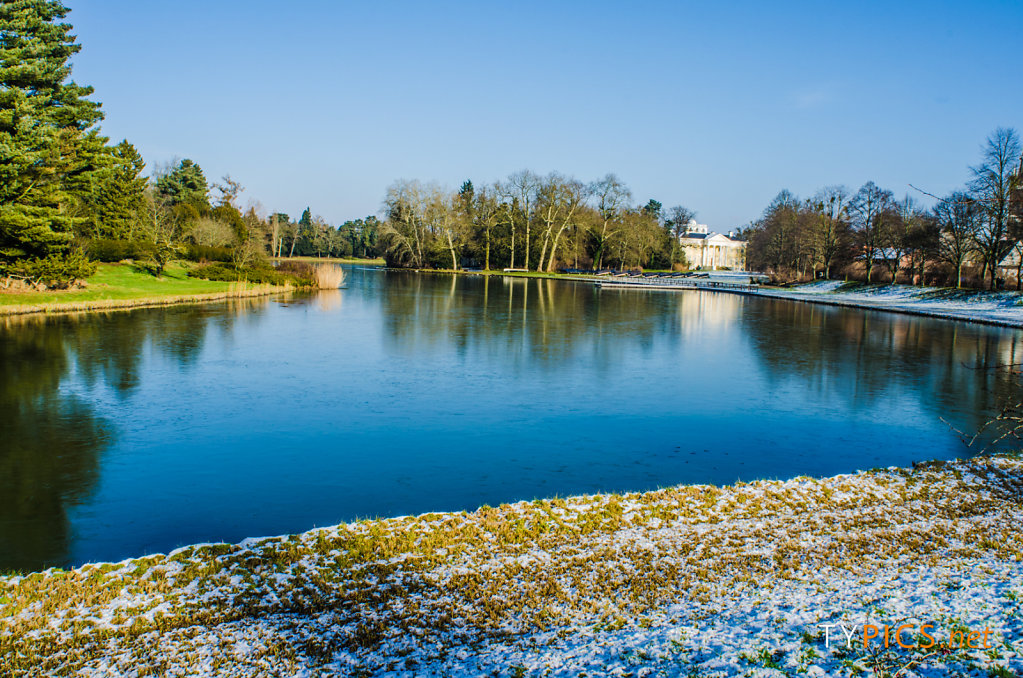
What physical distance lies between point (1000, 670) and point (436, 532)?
393 cm

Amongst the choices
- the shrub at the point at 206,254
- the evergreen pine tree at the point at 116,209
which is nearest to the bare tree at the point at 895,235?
the shrub at the point at 206,254

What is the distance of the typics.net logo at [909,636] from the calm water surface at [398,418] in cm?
354

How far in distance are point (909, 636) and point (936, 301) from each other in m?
40.2

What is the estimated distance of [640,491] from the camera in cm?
740

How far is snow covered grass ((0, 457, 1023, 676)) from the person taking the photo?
3789mm

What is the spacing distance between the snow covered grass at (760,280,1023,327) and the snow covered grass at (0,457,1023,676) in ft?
87.3

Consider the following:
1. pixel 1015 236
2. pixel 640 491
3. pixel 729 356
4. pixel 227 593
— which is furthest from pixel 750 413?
pixel 1015 236

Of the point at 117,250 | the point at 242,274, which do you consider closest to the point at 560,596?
the point at 242,274

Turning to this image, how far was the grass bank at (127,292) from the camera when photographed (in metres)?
23.9

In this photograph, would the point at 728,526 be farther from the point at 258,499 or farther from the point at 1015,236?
the point at 1015,236

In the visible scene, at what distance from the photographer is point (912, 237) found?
136 ft

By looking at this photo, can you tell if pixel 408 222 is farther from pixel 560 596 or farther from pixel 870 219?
pixel 560 596

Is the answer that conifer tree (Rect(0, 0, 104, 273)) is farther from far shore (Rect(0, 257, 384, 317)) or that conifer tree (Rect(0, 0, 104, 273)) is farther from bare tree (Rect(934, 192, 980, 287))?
bare tree (Rect(934, 192, 980, 287))

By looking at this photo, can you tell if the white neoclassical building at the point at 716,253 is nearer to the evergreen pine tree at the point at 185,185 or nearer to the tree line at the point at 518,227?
the tree line at the point at 518,227
